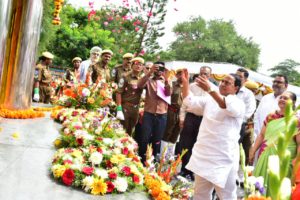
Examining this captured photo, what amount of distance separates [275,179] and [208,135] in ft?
9.37

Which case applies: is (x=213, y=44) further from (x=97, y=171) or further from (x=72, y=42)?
(x=97, y=171)

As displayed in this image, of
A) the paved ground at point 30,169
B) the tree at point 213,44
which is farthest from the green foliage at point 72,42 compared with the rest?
the tree at point 213,44

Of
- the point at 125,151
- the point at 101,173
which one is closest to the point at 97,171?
the point at 101,173

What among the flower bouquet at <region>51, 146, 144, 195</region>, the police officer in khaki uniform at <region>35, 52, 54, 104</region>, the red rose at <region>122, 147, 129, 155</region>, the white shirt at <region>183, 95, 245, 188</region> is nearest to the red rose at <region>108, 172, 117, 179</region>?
the flower bouquet at <region>51, 146, 144, 195</region>

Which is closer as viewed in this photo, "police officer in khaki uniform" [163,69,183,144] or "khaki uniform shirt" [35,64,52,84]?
"police officer in khaki uniform" [163,69,183,144]

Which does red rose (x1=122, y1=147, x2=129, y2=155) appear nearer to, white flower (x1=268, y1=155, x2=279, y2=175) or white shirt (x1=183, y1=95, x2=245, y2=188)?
white shirt (x1=183, y1=95, x2=245, y2=188)

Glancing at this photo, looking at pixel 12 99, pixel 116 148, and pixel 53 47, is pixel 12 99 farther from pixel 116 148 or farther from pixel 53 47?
pixel 53 47

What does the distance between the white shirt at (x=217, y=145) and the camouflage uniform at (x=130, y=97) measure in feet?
7.16

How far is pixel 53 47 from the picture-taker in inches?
800

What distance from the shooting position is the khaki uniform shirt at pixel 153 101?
18.2 feet

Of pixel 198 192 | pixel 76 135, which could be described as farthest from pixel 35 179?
pixel 198 192

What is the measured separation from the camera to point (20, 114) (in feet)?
17.6

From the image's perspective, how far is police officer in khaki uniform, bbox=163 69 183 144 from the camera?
6242mm

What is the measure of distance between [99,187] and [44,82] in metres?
4.98
